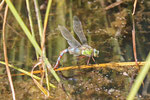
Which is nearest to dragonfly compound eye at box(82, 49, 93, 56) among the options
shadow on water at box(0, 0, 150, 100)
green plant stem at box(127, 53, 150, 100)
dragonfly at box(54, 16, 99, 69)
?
dragonfly at box(54, 16, 99, 69)

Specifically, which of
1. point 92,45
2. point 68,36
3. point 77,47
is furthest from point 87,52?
point 92,45

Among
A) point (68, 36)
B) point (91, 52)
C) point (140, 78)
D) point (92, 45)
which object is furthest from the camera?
point (92, 45)

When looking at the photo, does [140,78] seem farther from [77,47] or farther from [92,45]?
[92,45]

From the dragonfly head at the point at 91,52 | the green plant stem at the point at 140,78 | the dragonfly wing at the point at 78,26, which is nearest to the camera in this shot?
the green plant stem at the point at 140,78

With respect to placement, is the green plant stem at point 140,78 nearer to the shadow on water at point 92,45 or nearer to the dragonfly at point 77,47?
the shadow on water at point 92,45

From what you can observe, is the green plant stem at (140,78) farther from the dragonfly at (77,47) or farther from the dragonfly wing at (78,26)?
the dragonfly wing at (78,26)

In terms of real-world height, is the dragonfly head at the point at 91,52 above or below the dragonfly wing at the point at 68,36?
below

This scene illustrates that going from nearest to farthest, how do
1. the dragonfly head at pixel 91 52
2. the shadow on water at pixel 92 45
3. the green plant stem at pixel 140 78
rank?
the green plant stem at pixel 140 78
the shadow on water at pixel 92 45
the dragonfly head at pixel 91 52

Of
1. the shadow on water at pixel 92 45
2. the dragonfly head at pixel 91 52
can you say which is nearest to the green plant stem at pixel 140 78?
the shadow on water at pixel 92 45

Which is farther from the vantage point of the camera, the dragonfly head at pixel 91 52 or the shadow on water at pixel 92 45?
the dragonfly head at pixel 91 52
